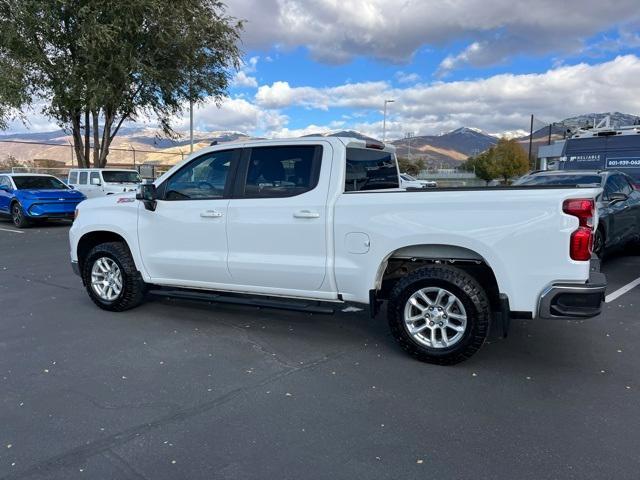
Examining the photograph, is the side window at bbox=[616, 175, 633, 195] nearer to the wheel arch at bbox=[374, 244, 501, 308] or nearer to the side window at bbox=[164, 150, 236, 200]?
the wheel arch at bbox=[374, 244, 501, 308]

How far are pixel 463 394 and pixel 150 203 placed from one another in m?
3.62

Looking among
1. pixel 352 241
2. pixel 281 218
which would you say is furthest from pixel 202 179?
pixel 352 241

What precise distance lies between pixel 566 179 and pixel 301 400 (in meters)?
7.03

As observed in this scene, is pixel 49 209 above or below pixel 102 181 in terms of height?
below

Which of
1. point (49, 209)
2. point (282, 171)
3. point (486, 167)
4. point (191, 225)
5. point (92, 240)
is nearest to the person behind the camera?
point (282, 171)

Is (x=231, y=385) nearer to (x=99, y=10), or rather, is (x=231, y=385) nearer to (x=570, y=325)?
(x=570, y=325)

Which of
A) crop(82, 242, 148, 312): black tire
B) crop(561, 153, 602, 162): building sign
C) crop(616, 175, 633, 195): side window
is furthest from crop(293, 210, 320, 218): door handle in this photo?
crop(561, 153, 602, 162): building sign

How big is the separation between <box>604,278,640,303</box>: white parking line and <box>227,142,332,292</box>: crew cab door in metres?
4.11

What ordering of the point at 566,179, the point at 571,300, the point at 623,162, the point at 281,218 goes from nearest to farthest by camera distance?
the point at 571,300 < the point at 281,218 < the point at 566,179 < the point at 623,162

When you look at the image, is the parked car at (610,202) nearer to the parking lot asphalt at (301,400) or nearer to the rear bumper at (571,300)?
the parking lot asphalt at (301,400)

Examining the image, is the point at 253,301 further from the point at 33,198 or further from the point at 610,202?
the point at 33,198

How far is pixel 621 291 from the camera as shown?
680 cm

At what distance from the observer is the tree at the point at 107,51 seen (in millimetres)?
17516

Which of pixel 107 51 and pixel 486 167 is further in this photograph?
pixel 486 167
